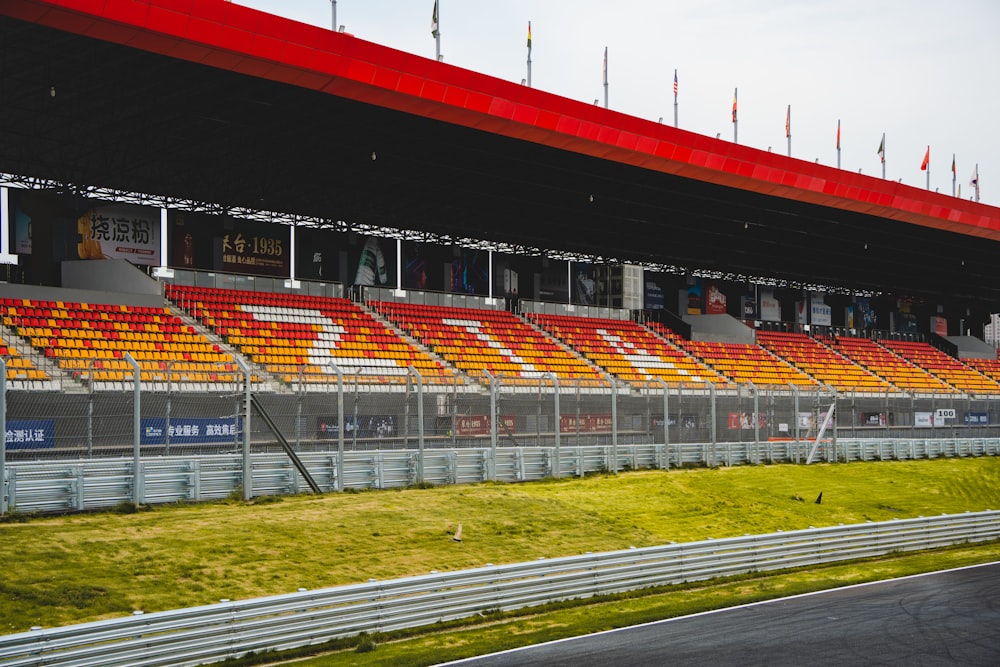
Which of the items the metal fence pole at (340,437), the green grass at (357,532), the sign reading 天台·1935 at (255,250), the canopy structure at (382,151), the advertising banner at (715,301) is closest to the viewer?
the green grass at (357,532)

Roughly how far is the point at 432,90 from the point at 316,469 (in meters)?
14.3

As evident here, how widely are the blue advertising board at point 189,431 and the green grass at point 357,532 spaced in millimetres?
1668

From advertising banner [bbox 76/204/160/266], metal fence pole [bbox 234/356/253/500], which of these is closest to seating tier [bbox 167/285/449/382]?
advertising banner [bbox 76/204/160/266]

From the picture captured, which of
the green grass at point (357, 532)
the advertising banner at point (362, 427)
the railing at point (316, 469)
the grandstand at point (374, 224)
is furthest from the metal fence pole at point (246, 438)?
the advertising banner at point (362, 427)

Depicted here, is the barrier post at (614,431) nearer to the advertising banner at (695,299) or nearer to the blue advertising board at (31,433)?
the blue advertising board at (31,433)

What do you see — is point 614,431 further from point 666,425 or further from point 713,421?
point 713,421

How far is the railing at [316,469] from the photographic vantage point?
18656mm

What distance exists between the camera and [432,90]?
1277 inches

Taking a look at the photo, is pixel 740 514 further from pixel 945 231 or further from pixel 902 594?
pixel 945 231

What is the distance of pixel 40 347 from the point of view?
101ft

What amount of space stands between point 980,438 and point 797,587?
28.6 meters

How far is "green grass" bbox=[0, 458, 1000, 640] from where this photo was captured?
50.4 ft

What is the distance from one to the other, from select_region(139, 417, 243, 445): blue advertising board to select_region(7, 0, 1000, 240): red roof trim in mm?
9927

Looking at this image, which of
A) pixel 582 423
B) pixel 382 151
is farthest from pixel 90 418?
pixel 382 151
